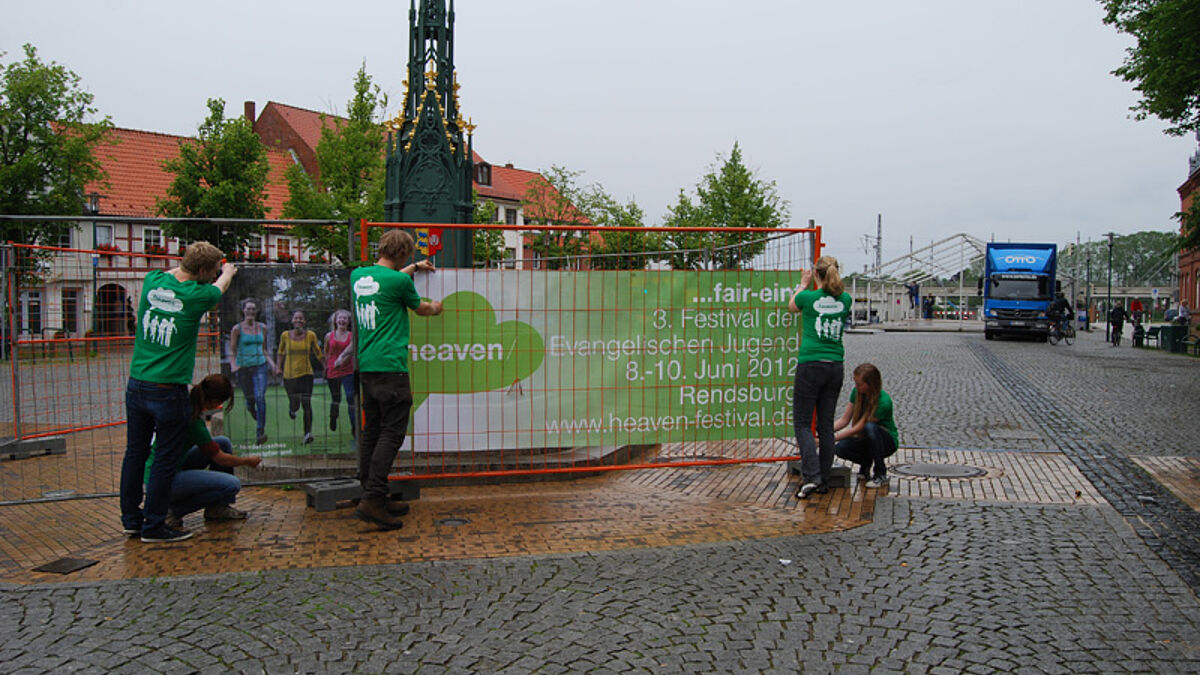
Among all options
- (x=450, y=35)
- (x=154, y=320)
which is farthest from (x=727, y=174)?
(x=154, y=320)

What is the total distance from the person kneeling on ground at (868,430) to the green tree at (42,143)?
2603 cm

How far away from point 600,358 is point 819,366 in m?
1.64

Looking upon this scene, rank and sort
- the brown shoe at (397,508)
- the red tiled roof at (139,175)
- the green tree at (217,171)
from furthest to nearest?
the red tiled roof at (139,175) < the green tree at (217,171) < the brown shoe at (397,508)

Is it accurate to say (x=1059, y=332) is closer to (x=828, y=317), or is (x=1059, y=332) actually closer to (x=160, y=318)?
(x=828, y=317)

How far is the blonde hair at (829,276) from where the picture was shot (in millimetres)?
6598

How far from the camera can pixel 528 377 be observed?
261 inches

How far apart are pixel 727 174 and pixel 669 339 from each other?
38387 millimetres

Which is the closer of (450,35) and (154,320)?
(154,320)

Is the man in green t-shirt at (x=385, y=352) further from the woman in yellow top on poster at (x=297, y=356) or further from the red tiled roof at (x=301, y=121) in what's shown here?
the red tiled roof at (x=301, y=121)

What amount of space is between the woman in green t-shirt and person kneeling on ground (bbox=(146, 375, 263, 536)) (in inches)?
154

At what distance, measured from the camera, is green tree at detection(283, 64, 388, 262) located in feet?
104

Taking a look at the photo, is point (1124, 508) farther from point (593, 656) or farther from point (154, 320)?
point (154, 320)

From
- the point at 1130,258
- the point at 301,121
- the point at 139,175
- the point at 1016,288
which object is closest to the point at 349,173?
the point at 139,175

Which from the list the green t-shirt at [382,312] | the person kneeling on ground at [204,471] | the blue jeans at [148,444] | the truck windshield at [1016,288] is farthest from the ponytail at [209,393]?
the truck windshield at [1016,288]
